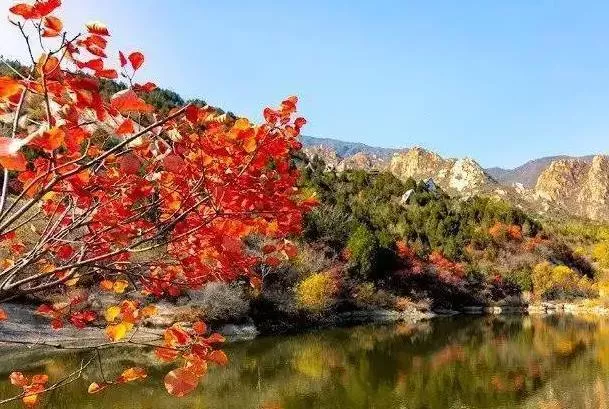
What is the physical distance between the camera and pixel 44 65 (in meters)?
2.18

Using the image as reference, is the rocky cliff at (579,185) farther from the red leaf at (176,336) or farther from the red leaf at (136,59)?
the red leaf at (136,59)

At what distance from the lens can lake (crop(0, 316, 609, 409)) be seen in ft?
56.0

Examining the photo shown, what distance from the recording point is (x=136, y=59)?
8.07 ft

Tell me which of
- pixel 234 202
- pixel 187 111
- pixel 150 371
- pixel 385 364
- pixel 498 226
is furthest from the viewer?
pixel 498 226

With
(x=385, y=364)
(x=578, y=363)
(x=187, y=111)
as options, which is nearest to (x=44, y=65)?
(x=187, y=111)

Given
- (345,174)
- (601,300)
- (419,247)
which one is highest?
(345,174)

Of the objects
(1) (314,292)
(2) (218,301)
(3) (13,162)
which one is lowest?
(1) (314,292)

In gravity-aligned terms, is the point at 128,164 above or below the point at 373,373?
above

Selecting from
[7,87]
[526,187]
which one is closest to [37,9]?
[7,87]

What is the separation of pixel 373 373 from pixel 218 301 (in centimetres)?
982

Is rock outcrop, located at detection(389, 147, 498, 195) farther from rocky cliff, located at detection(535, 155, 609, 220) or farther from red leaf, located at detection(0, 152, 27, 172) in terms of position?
red leaf, located at detection(0, 152, 27, 172)

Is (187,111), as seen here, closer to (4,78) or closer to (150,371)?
(4,78)

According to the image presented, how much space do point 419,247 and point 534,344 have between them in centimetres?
2712

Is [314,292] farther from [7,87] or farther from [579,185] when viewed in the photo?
[579,185]
